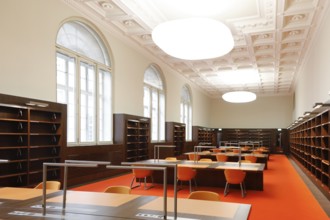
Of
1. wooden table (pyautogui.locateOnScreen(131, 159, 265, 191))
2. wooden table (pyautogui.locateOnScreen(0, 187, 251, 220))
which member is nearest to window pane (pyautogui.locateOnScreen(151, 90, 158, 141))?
wooden table (pyautogui.locateOnScreen(131, 159, 265, 191))

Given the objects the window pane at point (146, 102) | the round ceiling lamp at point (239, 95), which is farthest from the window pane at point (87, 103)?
the round ceiling lamp at point (239, 95)

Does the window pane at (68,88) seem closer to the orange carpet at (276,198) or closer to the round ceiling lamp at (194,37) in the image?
the orange carpet at (276,198)

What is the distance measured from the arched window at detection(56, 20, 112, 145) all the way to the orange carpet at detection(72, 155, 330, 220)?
157 cm

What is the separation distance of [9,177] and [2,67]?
216 centimetres

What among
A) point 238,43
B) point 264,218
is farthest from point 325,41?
point 264,218

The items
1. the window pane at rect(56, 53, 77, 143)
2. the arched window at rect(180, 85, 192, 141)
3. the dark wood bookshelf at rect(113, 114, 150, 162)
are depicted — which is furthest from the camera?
the arched window at rect(180, 85, 192, 141)

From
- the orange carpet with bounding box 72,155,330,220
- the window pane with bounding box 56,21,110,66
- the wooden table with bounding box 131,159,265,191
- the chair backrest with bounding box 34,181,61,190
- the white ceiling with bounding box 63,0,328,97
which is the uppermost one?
the white ceiling with bounding box 63,0,328,97

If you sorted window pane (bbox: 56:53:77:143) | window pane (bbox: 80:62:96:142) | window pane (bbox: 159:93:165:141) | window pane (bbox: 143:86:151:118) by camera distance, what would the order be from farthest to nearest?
window pane (bbox: 159:93:165:141), window pane (bbox: 143:86:151:118), window pane (bbox: 80:62:96:142), window pane (bbox: 56:53:77:143)

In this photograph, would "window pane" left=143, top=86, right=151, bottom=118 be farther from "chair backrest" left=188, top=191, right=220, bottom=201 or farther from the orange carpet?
"chair backrest" left=188, top=191, right=220, bottom=201

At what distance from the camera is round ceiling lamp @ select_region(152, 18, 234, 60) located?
5.04m

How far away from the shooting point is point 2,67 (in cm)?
596

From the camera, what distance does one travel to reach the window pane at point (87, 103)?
8797 mm

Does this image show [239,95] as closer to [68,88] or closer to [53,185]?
[68,88]

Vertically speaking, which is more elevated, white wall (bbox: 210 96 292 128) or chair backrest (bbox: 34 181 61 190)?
white wall (bbox: 210 96 292 128)
